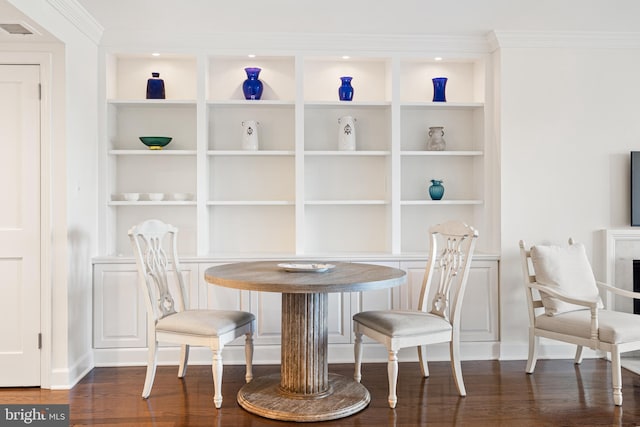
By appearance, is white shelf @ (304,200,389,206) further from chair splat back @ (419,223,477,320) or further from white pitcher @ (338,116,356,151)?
chair splat back @ (419,223,477,320)

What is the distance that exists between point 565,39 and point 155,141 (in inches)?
127

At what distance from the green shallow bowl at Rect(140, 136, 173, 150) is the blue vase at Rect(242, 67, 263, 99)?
2.35 ft

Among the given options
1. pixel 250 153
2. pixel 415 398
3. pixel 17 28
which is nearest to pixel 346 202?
pixel 250 153

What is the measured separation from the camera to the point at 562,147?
14.3ft

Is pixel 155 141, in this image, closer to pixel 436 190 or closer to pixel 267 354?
pixel 267 354

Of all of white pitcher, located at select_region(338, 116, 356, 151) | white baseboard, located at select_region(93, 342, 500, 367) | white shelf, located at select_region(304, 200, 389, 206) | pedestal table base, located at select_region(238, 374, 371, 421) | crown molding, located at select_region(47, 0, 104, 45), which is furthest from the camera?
white pitcher, located at select_region(338, 116, 356, 151)

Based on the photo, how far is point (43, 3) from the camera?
322cm

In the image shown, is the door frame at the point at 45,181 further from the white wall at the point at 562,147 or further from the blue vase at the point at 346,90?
the white wall at the point at 562,147

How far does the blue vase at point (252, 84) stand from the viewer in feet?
14.6

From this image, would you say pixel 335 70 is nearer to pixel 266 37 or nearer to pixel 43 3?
pixel 266 37

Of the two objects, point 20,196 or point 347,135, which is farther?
point 347,135

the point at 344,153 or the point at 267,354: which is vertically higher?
the point at 344,153

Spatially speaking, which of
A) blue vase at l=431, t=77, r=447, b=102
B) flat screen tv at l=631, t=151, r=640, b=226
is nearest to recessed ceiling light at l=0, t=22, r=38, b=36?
blue vase at l=431, t=77, r=447, b=102

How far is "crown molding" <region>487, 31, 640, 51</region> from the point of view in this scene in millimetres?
4258
